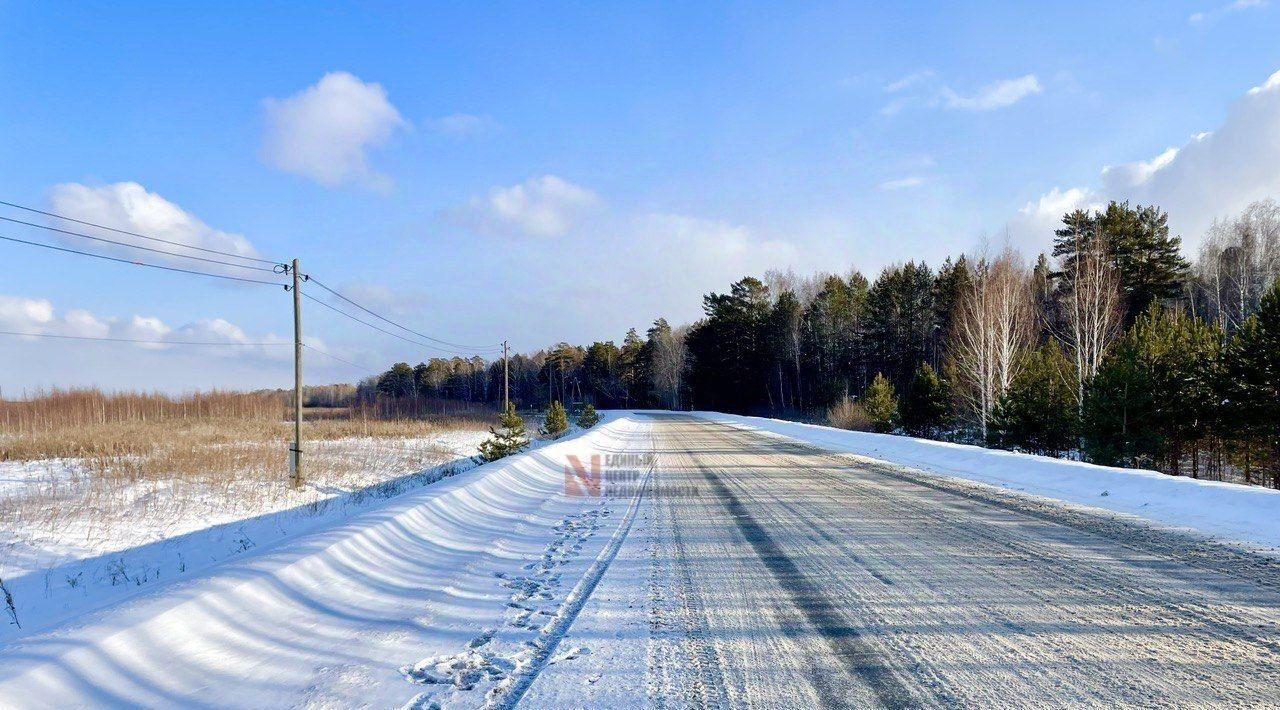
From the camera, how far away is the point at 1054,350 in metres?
Answer: 29.6

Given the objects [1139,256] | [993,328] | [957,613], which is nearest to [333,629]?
[957,613]

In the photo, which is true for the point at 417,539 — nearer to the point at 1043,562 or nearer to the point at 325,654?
the point at 325,654

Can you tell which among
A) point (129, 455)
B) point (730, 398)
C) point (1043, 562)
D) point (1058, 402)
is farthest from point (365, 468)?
point (730, 398)

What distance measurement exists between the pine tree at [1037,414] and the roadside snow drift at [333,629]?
904 inches

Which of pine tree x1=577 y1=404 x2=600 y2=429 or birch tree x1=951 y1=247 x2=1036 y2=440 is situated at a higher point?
birch tree x1=951 y1=247 x2=1036 y2=440

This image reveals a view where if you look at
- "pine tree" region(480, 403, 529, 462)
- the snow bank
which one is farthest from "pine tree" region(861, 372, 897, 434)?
"pine tree" region(480, 403, 529, 462)

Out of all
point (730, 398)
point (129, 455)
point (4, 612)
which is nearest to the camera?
point (4, 612)

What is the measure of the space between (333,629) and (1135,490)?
11.3m

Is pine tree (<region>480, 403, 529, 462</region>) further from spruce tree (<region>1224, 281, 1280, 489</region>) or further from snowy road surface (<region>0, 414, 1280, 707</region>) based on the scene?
spruce tree (<region>1224, 281, 1280, 489</region>)

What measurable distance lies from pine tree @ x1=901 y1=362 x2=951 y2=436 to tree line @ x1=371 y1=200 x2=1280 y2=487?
0.08m

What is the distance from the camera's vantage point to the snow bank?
7.30 meters

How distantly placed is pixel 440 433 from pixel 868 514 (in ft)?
104

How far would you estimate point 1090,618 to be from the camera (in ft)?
13.7
